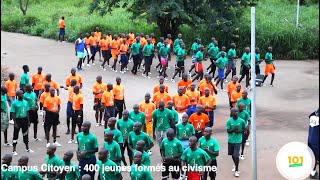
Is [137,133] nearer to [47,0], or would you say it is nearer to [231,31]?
[231,31]

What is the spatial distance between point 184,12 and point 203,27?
5.56 ft

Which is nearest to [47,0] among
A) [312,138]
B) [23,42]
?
[23,42]

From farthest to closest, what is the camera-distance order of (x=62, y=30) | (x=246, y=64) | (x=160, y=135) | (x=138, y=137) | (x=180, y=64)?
1. (x=62, y=30)
2. (x=180, y=64)
3. (x=246, y=64)
4. (x=160, y=135)
5. (x=138, y=137)

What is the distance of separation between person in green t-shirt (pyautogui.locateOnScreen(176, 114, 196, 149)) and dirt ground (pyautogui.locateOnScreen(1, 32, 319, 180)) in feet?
3.76

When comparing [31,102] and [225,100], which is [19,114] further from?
[225,100]

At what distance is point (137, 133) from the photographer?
35.7 ft

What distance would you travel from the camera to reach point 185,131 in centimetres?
1134

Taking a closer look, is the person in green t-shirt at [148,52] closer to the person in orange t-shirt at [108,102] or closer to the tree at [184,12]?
the tree at [184,12]

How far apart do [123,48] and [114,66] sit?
1.19 meters

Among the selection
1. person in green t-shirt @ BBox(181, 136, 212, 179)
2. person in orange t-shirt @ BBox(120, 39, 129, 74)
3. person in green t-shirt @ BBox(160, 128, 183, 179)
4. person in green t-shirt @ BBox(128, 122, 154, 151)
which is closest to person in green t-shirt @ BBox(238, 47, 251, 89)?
person in orange t-shirt @ BBox(120, 39, 129, 74)

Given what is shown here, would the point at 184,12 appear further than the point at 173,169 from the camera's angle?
Yes

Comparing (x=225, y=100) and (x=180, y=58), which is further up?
(x=180, y=58)

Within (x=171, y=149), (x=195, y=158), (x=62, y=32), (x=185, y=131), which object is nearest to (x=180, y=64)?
(x=185, y=131)

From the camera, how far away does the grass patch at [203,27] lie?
26.4 m
